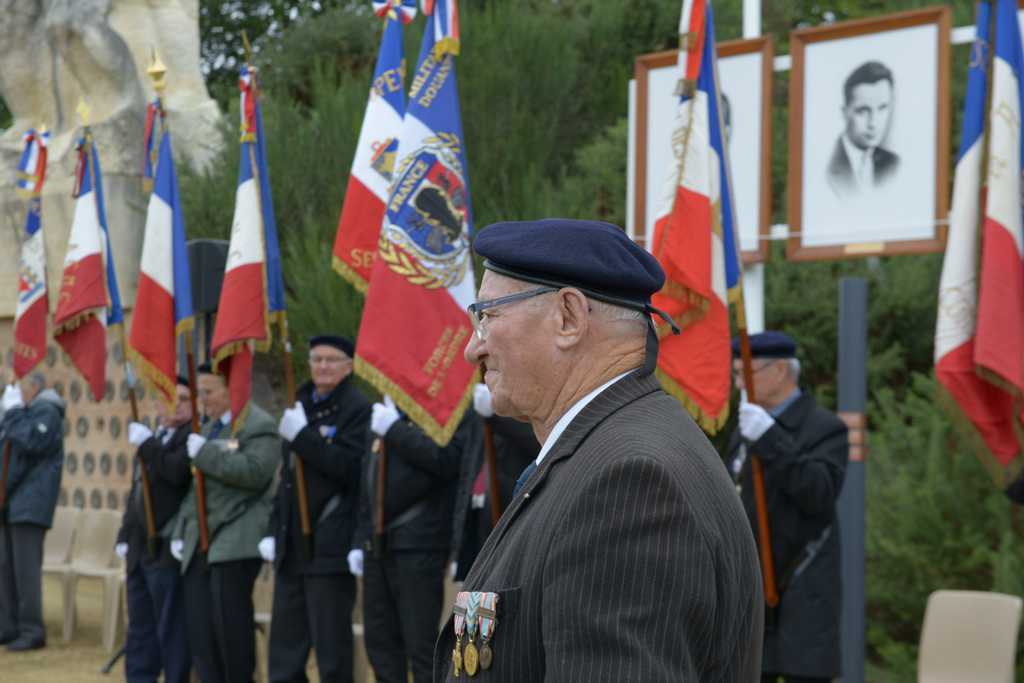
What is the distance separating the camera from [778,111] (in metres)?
12.0

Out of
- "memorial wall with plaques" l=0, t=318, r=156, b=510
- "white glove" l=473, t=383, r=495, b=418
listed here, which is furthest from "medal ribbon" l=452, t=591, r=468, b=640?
"memorial wall with plaques" l=0, t=318, r=156, b=510

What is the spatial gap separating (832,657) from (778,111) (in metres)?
7.64

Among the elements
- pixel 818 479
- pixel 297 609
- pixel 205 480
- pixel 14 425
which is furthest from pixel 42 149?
pixel 818 479

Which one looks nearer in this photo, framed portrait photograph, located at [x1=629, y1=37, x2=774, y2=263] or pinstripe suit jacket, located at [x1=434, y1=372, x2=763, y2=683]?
pinstripe suit jacket, located at [x1=434, y1=372, x2=763, y2=683]

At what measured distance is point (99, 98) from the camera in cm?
1455

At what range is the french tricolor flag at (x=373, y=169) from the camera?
689cm

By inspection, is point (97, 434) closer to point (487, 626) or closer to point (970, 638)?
point (970, 638)

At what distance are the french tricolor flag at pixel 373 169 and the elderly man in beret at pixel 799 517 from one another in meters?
2.34

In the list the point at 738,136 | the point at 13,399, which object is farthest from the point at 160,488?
the point at 738,136

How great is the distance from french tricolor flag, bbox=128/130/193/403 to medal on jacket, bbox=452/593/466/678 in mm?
5959

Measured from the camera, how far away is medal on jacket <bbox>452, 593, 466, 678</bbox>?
1.87 metres

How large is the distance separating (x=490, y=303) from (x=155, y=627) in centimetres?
644

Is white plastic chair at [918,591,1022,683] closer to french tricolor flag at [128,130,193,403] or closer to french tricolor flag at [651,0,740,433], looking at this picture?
french tricolor flag at [651,0,740,433]

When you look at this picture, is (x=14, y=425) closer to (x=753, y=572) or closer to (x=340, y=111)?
(x=340, y=111)
